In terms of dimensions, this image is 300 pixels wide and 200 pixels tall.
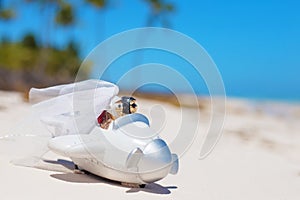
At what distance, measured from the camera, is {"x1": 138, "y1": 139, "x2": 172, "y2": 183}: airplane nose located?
4285mm

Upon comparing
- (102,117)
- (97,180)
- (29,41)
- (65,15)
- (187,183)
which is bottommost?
(97,180)

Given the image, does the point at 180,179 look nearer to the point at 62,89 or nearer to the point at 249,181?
the point at 249,181

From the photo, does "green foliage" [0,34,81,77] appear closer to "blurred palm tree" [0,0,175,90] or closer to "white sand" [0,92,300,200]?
"blurred palm tree" [0,0,175,90]

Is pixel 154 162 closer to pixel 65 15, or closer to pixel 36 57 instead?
pixel 65 15

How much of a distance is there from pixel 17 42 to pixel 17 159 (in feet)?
169

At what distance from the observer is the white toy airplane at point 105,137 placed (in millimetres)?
4367

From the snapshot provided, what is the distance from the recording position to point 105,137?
14.9 feet

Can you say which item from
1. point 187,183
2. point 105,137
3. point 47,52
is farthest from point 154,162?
point 47,52

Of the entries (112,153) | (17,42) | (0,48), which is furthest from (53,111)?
(17,42)

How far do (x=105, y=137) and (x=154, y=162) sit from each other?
23.6 inches

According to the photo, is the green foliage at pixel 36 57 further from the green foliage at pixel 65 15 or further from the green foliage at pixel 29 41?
the green foliage at pixel 65 15

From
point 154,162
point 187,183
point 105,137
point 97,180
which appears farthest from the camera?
point 187,183

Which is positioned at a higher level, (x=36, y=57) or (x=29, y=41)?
(x=29, y=41)

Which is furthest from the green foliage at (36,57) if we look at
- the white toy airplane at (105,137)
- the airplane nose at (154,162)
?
the airplane nose at (154,162)
